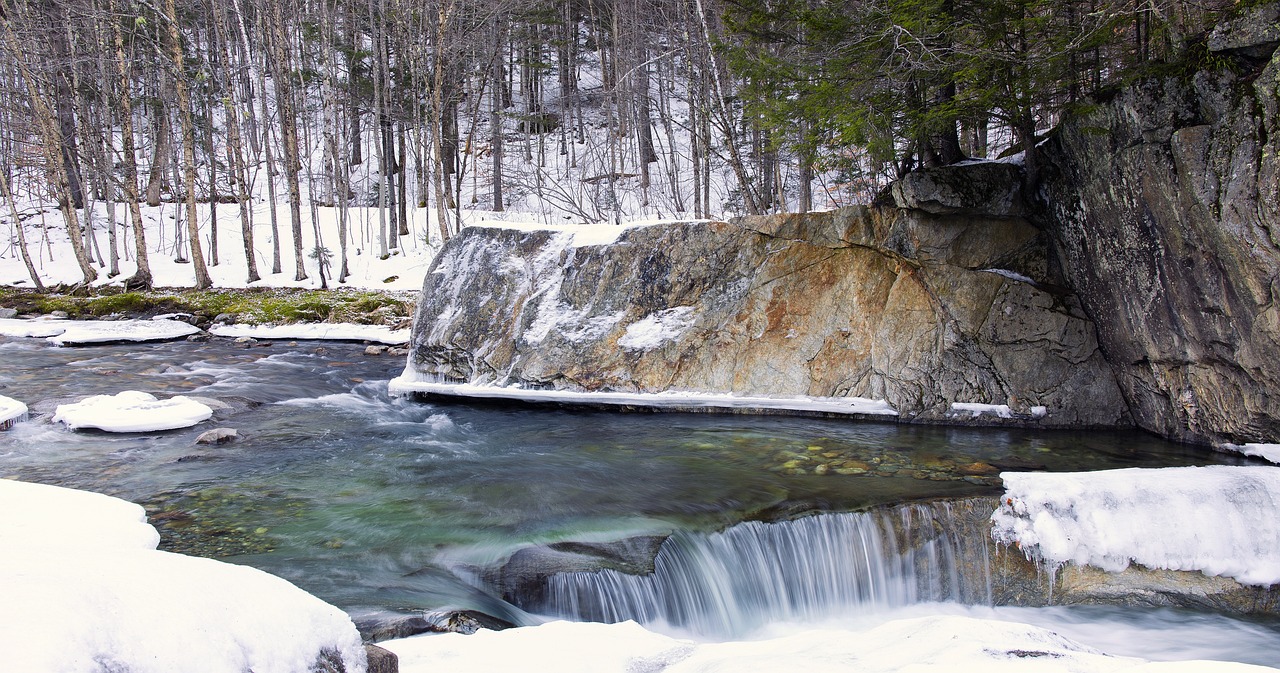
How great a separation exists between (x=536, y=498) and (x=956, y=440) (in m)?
5.03

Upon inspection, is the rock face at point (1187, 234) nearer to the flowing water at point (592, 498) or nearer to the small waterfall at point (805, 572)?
the flowing water at point (592, 498)

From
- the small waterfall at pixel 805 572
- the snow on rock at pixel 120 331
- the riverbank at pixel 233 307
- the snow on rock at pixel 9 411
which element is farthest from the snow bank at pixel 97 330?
the small waterfall at pixel 805 572

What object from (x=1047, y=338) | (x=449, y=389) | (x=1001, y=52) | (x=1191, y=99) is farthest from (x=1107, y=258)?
(x=449, y=389)

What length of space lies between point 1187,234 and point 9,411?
1378 cm

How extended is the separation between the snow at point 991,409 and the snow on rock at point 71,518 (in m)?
8.77

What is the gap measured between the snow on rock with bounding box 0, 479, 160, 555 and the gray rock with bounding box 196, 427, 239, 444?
271 cm

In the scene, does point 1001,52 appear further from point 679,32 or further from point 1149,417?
point 679,32

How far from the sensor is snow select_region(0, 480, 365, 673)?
1.93m

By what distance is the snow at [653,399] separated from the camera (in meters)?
9.55

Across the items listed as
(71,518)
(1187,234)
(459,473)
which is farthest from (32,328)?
(1187,234)

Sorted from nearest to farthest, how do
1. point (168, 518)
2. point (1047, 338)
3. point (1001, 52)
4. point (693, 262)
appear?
point (168, 518)
point (1001, 52)
point (1047, 338)
point (693, 262)

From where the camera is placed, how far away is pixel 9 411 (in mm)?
8797

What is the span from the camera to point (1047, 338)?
29.3ft

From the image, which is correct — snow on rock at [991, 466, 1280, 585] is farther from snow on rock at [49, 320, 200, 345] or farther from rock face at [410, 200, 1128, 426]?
snow on rock at [49, 320, 200, 345]
